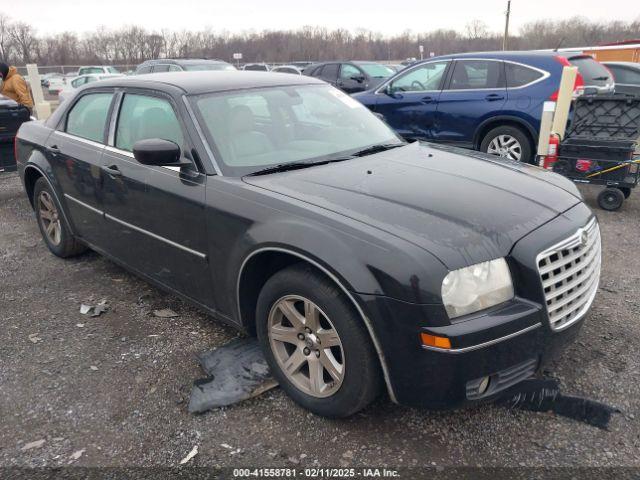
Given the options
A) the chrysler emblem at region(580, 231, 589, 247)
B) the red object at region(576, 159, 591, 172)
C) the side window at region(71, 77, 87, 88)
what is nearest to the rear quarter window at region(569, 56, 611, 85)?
the red object at region(576, 159, 591, 172)

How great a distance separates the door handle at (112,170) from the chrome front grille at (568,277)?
2.78m

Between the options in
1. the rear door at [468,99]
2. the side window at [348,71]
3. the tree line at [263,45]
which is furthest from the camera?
the tree line at [263,45]

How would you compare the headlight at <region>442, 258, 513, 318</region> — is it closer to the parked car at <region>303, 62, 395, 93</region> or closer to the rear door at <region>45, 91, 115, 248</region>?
the rear door at <region>45, 91, 115, 248</region>

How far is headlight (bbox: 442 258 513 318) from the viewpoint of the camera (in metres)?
2.15

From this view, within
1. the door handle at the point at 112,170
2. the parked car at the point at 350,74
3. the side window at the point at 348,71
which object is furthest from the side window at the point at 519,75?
the side window at the point at 348,71

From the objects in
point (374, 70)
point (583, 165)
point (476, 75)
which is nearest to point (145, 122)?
point (583, 165)

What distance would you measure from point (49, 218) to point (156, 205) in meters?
2.33

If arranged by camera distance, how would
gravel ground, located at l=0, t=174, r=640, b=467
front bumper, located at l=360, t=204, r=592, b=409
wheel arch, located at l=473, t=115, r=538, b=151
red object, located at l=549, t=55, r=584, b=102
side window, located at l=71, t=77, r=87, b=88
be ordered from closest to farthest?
front bumper, located at l=360, t=204, r=592, b=409 → gravel ground, located at l=0, t=174, r=640, b=467 → red object, located at l=549, t=55, r=584, b=102 → wheel arch, located at l=473, t=115, r=538, b=151 → side window, located at l=71, t=77, r=87, b=88

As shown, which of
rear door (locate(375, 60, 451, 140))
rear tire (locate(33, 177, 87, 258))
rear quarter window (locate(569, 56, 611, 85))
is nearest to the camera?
rear tire (locate(33, 177, 87, 258))

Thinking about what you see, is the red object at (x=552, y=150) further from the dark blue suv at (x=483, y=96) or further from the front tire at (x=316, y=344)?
the front tire at (x=316, y=344)

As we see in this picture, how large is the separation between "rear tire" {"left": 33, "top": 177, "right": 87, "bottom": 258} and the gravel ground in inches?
34.6

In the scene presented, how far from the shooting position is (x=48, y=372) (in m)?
3.17

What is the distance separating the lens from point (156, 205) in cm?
329

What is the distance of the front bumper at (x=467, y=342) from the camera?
7.03 feet
